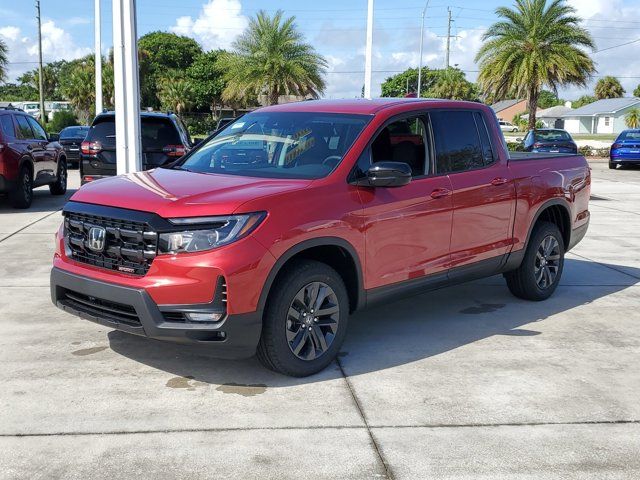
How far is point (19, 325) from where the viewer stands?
6.06 meters

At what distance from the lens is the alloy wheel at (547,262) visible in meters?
7.10

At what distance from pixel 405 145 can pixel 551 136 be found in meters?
21.2

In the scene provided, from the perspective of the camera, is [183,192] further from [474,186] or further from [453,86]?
[453,86]

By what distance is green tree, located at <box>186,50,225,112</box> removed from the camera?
246ft

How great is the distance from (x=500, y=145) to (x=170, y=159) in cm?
652

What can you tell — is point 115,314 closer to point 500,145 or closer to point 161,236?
point 161,236

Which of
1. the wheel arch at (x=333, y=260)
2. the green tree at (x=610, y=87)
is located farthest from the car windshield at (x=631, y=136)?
the green tree at (x=610, y=87)

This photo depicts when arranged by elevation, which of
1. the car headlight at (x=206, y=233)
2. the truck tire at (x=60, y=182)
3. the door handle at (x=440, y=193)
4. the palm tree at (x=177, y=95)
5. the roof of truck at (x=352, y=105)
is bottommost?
the truck tire at (x=60, y=182)

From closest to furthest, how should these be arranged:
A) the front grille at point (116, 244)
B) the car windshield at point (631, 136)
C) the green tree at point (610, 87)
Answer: the front grille at point (116, 244) → the car windshield at point (631, 136) → the green tree at point (610, 87)

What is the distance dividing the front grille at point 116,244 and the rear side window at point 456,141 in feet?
8.09

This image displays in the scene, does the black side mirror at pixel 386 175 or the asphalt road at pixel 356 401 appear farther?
the black side mirror at pixel 386 175

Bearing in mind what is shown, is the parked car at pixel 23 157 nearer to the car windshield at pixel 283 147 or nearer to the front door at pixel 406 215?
the car windshield at pixel 283 147

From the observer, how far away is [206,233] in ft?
14.6

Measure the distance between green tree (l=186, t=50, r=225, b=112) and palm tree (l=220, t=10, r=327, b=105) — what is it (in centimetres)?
3563
